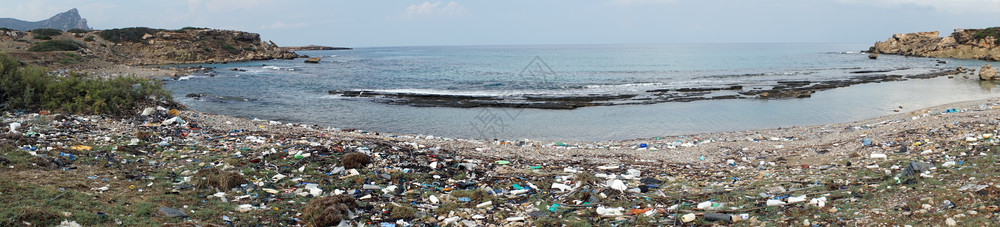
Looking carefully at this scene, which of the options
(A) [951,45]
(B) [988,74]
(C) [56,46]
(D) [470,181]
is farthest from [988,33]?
(C) [56,46]

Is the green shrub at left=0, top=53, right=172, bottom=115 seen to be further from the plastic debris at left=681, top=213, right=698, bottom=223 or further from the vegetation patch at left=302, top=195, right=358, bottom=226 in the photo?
the plastic debris at left=681, top=213, right=698, bottom=223

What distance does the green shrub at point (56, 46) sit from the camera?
39.8m

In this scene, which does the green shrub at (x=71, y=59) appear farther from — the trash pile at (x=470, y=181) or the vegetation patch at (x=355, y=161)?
the vegetation patch at (x=355, y=161)

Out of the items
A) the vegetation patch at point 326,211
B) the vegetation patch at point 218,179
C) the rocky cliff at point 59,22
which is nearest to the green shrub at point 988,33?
the vegetation patch at point 326,211

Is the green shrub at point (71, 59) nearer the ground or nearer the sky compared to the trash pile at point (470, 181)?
nearer the sky

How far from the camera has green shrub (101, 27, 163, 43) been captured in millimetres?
56688

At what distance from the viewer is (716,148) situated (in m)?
11.3

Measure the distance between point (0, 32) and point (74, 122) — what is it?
166 feet

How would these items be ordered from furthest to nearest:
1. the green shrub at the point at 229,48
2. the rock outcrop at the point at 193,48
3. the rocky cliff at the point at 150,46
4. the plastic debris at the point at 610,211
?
the green shrub at the point at 229,48, the rock outcrop at the point at 193,48, the rocky cliff at the point at 150,46, the plastic debris at the point at 610,211

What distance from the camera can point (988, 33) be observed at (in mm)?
59469

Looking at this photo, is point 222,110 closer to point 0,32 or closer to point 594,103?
point 594,103

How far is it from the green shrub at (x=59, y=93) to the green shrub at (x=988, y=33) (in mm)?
82232

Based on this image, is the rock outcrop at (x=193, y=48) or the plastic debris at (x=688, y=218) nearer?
the plastic debris at (x=688, y=218)

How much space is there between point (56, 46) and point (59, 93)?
42.0 m
